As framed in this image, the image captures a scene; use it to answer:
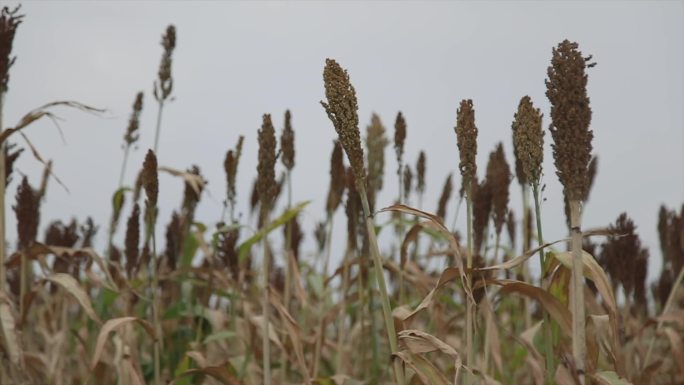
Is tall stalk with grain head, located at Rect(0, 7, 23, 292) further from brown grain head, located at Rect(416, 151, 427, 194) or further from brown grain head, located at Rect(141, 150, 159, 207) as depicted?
brown grain head, located at Rect(416, 151, 427, 194)

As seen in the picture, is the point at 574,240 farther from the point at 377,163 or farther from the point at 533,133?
the point at 377,163

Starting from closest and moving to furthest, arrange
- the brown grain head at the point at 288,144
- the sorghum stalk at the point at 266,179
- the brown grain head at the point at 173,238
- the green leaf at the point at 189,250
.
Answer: the sorghum stalk at the point at 266,179
the brown grain head at the point at 288,144
the brown grain head at the point at 173,238
the green leaf at the point at 189,250

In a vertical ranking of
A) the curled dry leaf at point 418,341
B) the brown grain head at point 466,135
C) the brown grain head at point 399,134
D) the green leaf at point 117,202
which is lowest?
the curled dry leaf at point 418,341

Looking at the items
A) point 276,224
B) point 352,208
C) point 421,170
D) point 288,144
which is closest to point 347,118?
point 288,144

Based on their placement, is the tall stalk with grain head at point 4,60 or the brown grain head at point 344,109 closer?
the brown grain head at point 344,109

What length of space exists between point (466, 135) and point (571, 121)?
0.30 metres

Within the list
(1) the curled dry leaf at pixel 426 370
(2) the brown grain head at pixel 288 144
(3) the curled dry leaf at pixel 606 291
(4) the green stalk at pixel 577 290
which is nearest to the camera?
(4) the green stalk at pixel 577 290

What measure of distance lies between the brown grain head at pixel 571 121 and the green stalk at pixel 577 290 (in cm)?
4

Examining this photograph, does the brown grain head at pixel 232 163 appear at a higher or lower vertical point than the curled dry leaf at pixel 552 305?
higher

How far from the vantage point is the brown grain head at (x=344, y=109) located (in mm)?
1438

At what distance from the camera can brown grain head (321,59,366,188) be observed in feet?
4.72

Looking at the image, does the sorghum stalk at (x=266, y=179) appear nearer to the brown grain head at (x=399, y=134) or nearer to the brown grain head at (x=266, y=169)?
the brown grain head at (x=266, y=169)

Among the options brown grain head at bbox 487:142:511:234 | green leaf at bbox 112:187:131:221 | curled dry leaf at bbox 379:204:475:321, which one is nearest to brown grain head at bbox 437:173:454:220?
brown grain head at bbox 487:142:511:234

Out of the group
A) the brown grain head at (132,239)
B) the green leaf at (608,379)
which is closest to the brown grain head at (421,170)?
the brown grain head at (132,239)
